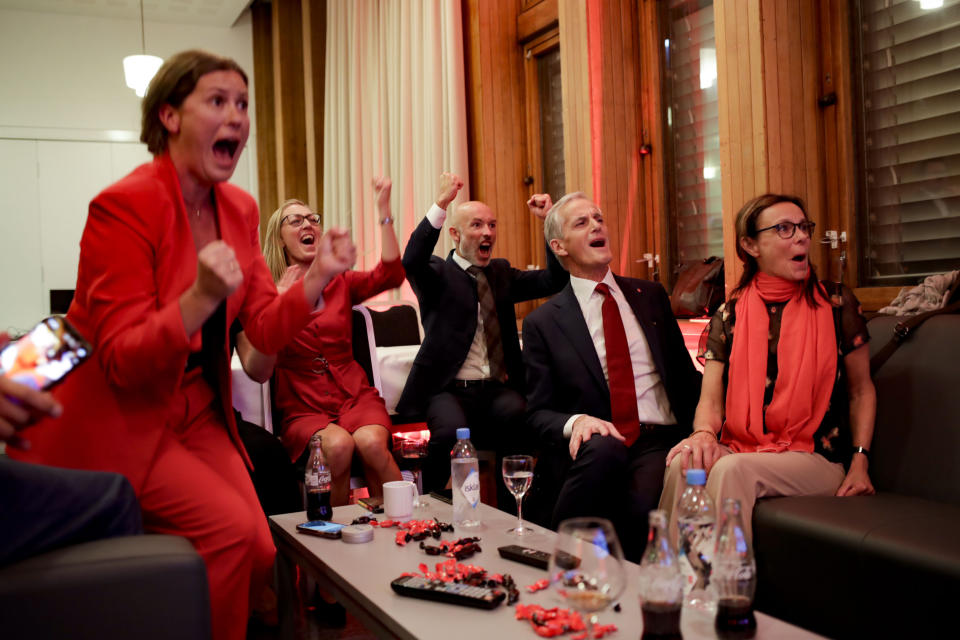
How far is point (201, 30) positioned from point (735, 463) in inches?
288

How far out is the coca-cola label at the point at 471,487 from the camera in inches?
79.5

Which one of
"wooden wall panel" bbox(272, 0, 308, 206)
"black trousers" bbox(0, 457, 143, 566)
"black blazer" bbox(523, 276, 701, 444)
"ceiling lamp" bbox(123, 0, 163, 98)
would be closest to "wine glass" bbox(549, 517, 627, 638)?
"black trousers" bbox(0, 457, 143, 566)

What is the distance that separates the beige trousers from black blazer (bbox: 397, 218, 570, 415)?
1234mm

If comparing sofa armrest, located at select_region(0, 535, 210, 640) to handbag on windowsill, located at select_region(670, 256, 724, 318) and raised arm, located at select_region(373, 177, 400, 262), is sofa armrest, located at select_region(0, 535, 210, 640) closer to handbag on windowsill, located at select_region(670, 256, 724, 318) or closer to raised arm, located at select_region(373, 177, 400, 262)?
raised arm, located at select_region(373, 177, 400, 262)

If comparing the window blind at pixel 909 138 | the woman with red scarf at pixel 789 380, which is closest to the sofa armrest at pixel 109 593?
the woman with red scarf at pixel 789 380

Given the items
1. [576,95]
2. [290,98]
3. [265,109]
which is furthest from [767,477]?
A: [265,109]

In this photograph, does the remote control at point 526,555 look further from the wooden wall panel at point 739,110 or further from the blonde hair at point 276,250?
the blonde hair at point 276,250

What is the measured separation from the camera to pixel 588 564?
1057mm

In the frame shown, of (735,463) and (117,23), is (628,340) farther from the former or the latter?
(117,23)

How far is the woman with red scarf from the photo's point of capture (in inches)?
Result: 87.5

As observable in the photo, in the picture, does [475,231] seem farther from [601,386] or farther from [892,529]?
[892,529]

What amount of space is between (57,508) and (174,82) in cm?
89

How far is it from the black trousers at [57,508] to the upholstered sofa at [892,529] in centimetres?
144

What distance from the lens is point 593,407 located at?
261 cm
